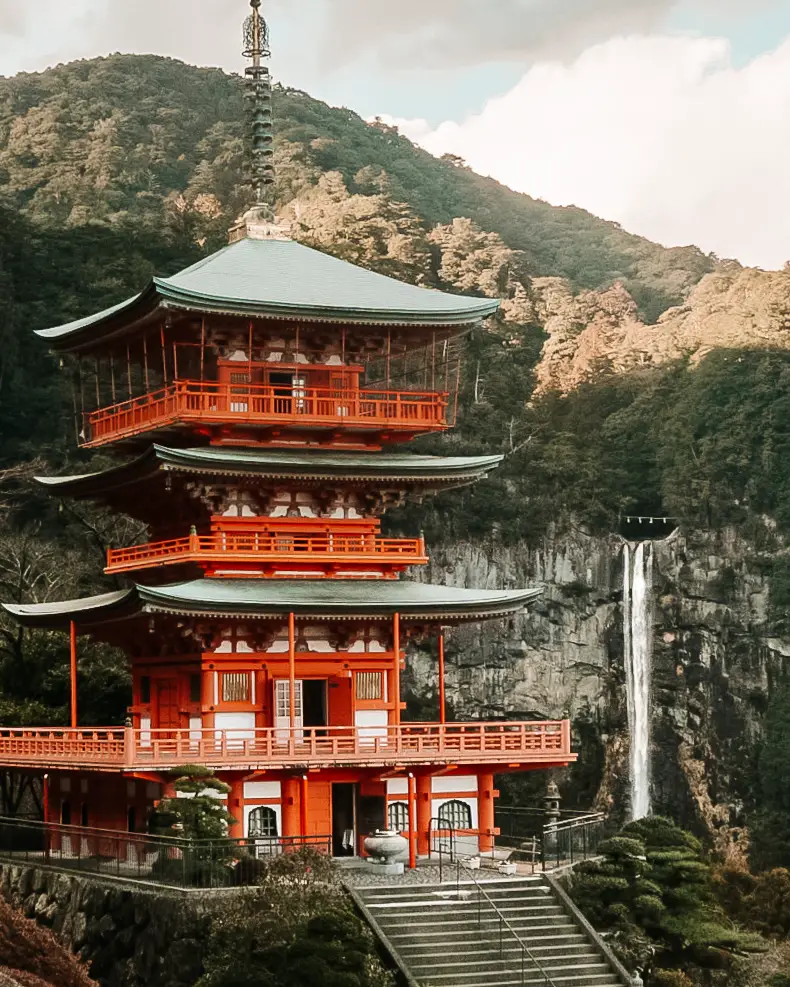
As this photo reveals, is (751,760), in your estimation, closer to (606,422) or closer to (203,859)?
(606,422)

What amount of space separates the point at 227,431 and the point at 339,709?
5755 millimetres

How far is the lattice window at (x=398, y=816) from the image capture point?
37312mm

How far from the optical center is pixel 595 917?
Answer: 33.3m

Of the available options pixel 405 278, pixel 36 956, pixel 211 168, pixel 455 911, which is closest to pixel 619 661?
pixel 405 278

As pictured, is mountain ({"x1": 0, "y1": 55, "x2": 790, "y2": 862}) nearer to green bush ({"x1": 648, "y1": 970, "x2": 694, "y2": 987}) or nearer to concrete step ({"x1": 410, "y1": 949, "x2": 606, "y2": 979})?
green bush ({"x1": 648, "y1": 970, "x2": 694, "y2": 987})

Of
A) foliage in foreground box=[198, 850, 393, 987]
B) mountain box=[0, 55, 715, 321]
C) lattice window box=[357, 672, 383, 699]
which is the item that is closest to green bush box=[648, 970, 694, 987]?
foliage in foreground box=[198, 850, 393, 987]

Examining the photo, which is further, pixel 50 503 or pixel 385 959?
pixel 50 503

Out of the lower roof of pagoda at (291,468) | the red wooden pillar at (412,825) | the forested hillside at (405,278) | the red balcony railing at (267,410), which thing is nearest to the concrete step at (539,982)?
the red wooden pillar at (412,825)

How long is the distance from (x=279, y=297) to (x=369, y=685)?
25.1ft

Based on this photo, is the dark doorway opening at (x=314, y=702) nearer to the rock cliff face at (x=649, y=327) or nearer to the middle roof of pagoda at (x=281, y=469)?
the middle roof of pagoda at (x=281, y=469)

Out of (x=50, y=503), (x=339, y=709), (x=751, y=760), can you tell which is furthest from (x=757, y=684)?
(x=339, y=709)

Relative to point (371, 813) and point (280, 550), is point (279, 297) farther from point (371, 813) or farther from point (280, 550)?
point (371, 813)

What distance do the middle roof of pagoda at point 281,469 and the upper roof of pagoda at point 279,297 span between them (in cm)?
267

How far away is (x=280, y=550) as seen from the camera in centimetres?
3841
